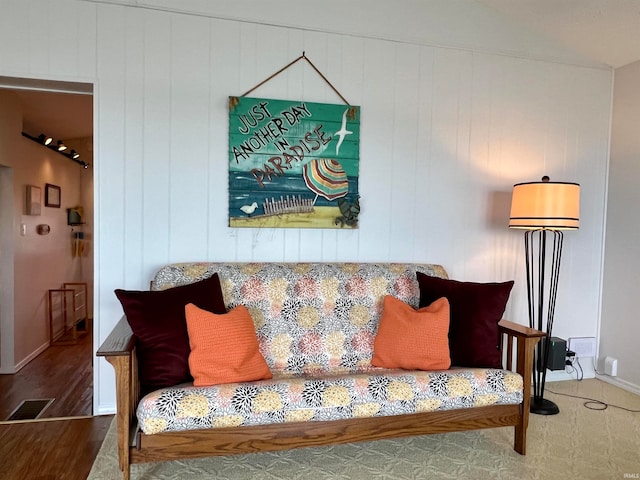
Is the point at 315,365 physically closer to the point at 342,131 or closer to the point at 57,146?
the point at 342,131

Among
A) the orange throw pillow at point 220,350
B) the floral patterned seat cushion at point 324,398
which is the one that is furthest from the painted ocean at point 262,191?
the floral patterned seat cushion at point 324,398

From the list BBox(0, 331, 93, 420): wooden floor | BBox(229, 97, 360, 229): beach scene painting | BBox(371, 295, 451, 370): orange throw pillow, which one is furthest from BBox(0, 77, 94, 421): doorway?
BBox(371, 295, 451, 370): orange throw pillow

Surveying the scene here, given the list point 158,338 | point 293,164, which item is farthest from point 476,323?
point 158,338

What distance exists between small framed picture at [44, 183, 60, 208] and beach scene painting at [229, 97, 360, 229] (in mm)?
2660

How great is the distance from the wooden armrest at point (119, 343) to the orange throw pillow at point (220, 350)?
25 cm

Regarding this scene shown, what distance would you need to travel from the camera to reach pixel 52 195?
176 inches

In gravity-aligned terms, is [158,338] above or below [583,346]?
above

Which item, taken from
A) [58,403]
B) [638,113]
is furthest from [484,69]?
[58,403]

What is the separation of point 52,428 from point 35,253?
214 cm

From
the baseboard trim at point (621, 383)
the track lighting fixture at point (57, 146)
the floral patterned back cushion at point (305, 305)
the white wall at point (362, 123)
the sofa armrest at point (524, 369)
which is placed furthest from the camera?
the track lighting fixture at point (57, 146)

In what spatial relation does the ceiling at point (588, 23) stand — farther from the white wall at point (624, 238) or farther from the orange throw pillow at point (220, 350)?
the orange throw pillow at point (220, 350)

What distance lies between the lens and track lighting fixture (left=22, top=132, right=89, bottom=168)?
153 inches

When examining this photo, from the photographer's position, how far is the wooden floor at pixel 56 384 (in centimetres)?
268

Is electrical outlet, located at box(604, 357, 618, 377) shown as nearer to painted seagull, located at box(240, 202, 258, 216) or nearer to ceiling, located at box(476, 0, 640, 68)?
ceiling, located at box(476, 0, 640, 68)
